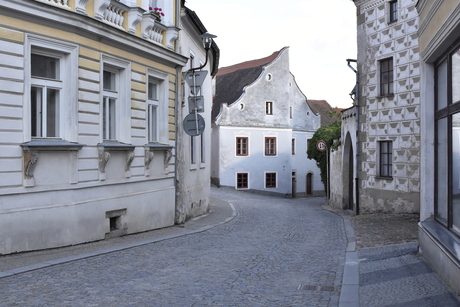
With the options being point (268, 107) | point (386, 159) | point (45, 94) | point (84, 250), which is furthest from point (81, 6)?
→ point (268, 107)

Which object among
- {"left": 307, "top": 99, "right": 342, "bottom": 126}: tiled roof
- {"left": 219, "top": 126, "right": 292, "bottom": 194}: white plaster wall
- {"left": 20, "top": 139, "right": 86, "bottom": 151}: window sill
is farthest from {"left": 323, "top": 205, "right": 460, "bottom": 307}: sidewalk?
{"left": 307, "top": 99, "right": 342, "bottom": 126}: tiled roof

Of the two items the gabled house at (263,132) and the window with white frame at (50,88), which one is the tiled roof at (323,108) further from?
the window with white frame at (50,88)

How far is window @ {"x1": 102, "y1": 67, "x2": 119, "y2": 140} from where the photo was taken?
40.6 ft

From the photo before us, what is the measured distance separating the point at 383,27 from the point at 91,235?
44.2 feet

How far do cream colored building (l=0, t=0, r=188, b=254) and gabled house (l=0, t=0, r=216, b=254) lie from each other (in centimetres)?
2

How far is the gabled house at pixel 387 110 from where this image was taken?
1834cm

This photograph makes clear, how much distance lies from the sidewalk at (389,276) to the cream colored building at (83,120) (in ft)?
17.4

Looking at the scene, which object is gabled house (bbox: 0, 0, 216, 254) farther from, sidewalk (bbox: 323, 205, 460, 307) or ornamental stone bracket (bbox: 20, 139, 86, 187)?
sidewalk (bbox: 323, 205, 460, 307)

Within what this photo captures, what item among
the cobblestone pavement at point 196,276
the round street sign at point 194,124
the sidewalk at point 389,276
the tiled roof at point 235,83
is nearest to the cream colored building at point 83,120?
the round street sign at point 194,124

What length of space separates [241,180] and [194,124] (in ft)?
93.7

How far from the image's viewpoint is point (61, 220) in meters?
10.5

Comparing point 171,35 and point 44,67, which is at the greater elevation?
point 171,35

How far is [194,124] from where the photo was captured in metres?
15.3

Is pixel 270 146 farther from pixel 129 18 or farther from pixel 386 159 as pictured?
pixel 129 18
